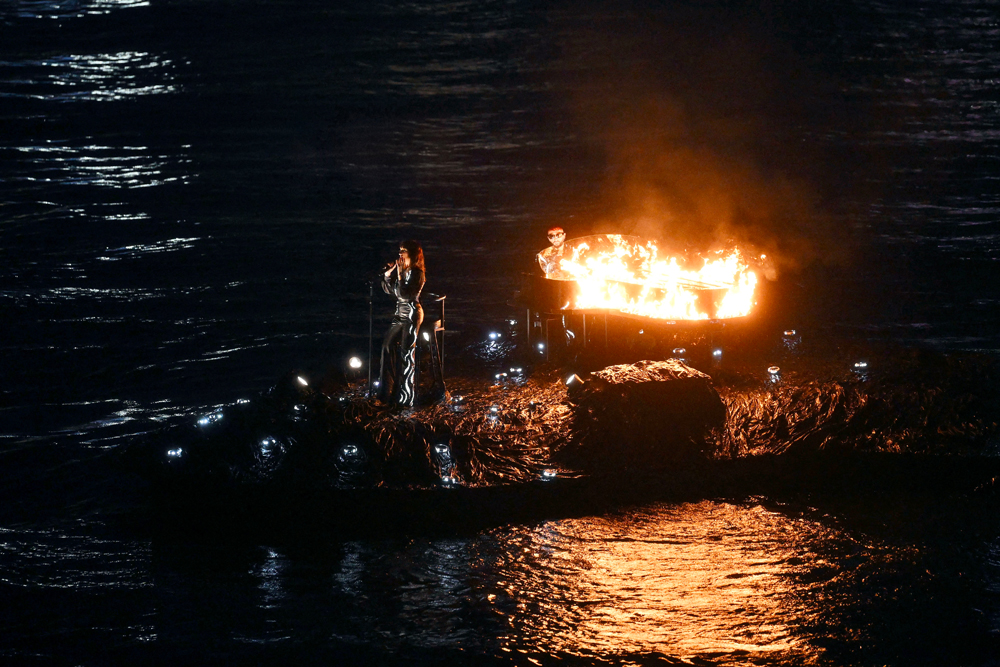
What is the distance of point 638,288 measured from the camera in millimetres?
8516

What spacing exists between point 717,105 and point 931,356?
8382 mm

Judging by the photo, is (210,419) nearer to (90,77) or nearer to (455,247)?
(455,247)

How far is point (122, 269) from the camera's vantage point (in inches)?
456

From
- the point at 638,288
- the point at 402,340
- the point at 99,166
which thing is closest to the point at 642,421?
the point at 402,340

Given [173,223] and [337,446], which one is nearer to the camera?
[337,446]

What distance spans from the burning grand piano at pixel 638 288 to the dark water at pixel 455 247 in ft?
1.63

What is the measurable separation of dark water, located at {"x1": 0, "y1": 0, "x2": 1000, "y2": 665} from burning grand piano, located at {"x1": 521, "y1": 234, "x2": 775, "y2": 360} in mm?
497

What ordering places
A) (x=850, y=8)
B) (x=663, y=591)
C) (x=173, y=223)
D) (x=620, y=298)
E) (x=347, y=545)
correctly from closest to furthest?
(x=663, y=591) < (x=347, y=545) < (x=620, y=298) < (x=173, y=223) < (x=850, y=8)

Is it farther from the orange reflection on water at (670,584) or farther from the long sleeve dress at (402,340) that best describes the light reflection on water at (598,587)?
the long sleeve dress at (402,340)

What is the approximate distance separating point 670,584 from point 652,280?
374cm

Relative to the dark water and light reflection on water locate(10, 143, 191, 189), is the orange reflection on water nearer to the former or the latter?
the dark water

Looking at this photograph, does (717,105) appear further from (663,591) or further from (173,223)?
(663,591)

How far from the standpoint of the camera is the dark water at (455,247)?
532cm

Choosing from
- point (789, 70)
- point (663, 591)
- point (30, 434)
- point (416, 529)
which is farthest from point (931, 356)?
point (789, 70)
